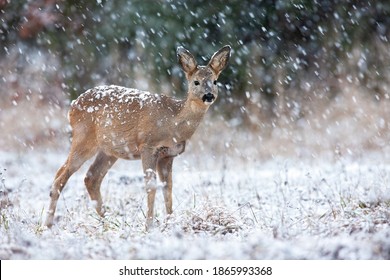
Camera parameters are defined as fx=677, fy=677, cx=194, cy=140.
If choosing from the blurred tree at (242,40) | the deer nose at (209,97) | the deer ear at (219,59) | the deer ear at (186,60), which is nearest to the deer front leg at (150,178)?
the deer nose at (209,97)

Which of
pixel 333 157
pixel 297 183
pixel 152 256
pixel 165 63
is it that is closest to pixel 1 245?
pixel 152 256

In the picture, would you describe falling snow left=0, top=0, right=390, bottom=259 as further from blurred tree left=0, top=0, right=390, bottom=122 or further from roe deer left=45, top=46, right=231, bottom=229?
roe deer left=45, top=46, right=231, bottom=229

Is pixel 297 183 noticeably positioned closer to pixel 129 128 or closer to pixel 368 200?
pixel 368 200

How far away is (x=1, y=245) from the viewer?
5.31 meters

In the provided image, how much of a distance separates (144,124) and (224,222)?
1.40 metres

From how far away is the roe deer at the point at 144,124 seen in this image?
22.8ft

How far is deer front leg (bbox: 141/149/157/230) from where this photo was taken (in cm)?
657

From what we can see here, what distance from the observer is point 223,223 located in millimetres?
6445

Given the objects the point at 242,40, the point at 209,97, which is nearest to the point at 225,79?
the point at 242,40

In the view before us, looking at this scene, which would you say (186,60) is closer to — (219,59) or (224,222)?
(219,59)

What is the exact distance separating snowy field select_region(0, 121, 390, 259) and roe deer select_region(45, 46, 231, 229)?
0.34 metres

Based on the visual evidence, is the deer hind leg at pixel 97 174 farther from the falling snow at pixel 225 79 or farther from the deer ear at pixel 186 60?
the falling snow at pixel 225 79

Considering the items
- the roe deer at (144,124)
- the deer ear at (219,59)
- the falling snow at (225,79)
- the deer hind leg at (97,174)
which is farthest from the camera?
the falling snow at (225,79)

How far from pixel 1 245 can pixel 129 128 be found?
2.27 meters
